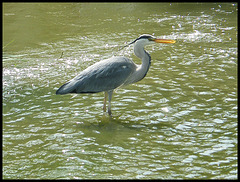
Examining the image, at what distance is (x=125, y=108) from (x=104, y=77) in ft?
2.53

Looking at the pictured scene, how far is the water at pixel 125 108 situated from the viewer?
5.73 metres

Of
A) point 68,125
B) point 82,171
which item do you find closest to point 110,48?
point 68,125

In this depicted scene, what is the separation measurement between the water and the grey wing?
1.71 feet

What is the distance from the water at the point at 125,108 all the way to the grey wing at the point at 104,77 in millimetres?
520

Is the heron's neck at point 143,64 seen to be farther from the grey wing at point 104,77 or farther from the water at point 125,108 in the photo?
the water at point 125,108

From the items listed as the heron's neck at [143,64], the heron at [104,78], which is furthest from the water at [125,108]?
the heron's neck at [143,64]

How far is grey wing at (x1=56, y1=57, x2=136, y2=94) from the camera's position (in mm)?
7500

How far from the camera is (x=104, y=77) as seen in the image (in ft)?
24.9

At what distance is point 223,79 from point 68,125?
3782 mm

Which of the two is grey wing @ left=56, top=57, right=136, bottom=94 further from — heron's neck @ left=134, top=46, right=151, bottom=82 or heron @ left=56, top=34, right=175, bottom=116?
heron's neck @ left=134, top=46, right=151, bottom=82

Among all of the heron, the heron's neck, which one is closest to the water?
the heron

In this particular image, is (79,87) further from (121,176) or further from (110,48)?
(110,48)

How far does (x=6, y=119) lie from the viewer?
7.40m

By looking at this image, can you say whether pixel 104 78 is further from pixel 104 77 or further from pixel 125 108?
pixel 125 108
